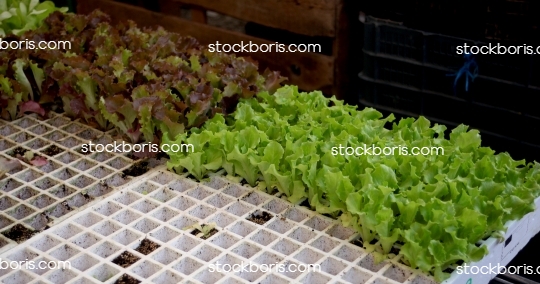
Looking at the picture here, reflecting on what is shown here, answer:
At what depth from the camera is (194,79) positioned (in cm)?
230

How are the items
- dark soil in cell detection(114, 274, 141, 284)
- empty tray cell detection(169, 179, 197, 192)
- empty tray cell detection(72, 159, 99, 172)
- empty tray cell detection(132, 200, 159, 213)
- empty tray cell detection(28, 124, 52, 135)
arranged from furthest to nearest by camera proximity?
1. empty tray cell detection(28, 124, 52, 135)
2. empty tray cell detection(72, 159, 99, 172)
3. empty tray cell detection(169, 179, 197, 192)
4. empty tray cell detection(132, 200, 159, 213)
5. dark soil in cell detection(114, 274, 141, 284)

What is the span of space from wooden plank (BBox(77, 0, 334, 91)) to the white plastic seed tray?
1343mm

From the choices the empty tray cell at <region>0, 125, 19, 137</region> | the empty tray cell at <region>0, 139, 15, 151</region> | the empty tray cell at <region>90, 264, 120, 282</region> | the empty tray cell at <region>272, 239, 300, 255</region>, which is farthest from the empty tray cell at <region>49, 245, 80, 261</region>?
the empty tray cell at <region>0, 125, 19, 137</region>

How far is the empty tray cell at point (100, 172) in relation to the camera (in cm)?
213

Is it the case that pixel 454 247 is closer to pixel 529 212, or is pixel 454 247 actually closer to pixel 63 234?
pixel 529 212

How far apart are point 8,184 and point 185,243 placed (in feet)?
2.22

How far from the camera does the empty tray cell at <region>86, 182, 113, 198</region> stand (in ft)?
6.64

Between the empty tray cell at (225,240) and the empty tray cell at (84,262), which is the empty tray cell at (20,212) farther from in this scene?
the empty tray cell at (225,240)

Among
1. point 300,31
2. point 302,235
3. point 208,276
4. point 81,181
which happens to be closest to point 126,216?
point 81,181

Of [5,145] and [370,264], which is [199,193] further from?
[5,145]

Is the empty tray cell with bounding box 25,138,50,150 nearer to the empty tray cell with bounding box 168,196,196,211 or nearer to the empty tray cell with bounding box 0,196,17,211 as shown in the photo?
the empty tray cell with bounding box 0,196,17,211

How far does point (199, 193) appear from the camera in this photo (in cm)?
201

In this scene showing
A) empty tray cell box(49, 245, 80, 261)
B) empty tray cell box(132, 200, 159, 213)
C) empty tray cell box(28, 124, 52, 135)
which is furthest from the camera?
empty tray cell box(28, 124, 52, 135)

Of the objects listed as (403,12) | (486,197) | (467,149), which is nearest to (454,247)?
(486,197)
